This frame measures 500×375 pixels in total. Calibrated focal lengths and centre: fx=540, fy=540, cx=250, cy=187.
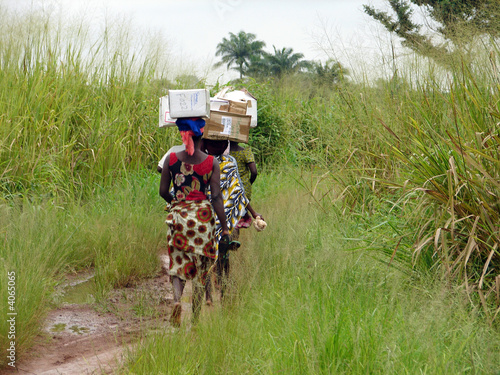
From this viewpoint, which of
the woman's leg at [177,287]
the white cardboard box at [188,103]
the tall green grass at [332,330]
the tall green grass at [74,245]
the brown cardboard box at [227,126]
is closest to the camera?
the tall green grass at [332,330]

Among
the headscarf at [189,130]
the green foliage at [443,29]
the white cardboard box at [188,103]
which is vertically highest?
the green foliage at [443,29]

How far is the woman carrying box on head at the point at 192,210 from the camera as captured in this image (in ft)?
12.7

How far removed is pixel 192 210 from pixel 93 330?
1.22 meters

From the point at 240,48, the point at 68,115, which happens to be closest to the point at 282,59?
the point at 240,48

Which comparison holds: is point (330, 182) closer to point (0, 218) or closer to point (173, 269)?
point (173, 269)

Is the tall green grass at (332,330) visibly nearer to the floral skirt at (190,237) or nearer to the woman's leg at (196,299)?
the woman's leg at (196,299)

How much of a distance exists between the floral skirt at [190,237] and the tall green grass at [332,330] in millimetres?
354

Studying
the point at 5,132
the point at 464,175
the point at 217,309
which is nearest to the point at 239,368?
the point at 217,309

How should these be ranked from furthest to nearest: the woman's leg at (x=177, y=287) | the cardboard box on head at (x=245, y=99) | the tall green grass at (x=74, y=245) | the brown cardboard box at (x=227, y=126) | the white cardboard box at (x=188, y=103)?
the cardboard box on head at (x=245, y=99)
the brown cardboard box at (x=227, y=126)
the woman's leg at (x=177, y=287)
the white cardboard box at (x=188, y=103)
the tall green grass at (x=74, y=245)

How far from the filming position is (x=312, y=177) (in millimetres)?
6152

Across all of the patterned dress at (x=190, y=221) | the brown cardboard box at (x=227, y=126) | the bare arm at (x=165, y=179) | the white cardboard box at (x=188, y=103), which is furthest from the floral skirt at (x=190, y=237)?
the brown cardboard box at (x=227, y=126)

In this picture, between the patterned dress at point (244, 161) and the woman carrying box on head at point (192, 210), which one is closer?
the woman carrying box on head at point (192, 210)

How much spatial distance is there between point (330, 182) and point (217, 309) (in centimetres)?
300

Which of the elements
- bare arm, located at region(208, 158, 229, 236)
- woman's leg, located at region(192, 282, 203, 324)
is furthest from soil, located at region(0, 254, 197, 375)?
bare arm, located at region(208, 158, 229, 236)
